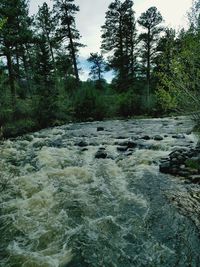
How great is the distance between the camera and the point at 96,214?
23.5ft

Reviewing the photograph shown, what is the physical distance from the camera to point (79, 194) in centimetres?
841

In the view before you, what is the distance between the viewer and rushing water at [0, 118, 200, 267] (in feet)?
17.9

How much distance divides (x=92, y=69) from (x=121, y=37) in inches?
368

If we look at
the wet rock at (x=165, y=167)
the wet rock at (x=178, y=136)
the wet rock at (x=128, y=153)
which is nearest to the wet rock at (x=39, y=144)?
the wet rock at (x=128, y=153)

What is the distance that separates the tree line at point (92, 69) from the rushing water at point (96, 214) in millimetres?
3329

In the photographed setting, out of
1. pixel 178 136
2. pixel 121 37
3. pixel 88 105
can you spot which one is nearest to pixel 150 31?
pixel 121 37

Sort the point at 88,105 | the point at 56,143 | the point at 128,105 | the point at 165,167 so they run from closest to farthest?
1. the point at 165,167
2. the point at 56,143
3. the point at 88,105
4. the point at 128,105

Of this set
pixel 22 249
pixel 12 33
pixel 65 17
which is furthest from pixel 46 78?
pixel 22 249

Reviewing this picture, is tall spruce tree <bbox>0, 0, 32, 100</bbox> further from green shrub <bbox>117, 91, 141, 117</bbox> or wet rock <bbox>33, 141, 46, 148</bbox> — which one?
green shrub <bbox>117, 91, 141, 117</bbox>

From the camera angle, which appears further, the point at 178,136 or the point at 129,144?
the point at 178,136

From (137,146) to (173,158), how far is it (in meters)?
3.59

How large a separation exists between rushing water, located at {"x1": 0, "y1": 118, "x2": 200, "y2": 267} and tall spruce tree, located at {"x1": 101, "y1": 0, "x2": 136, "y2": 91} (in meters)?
32.1

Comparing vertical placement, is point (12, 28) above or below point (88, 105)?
above

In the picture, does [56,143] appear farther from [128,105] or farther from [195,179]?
[128,105]
